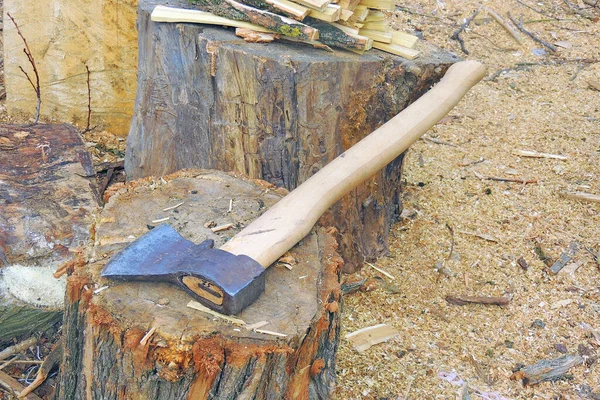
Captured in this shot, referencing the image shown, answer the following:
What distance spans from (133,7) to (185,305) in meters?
3.12

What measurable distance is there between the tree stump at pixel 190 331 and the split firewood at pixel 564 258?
1880 millimetres

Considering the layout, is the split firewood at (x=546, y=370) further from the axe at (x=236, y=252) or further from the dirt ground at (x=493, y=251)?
the axe at (x=236, y=252)

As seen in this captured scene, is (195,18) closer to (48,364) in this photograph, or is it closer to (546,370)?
(48,364)

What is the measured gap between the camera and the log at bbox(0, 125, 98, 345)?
2855 mm

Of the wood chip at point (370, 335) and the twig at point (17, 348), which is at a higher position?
the wood chip at point (370, 335)

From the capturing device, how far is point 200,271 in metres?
1.97

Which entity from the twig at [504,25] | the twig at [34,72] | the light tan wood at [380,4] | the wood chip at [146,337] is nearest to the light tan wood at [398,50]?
the light tan wood at [380,4]

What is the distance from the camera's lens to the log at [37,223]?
2.86 metres

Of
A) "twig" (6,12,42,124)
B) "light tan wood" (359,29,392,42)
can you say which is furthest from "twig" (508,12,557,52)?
"twig" (6,12,42,124)

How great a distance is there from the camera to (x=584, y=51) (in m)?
6.62

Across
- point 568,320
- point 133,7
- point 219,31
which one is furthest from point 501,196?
point 133,7

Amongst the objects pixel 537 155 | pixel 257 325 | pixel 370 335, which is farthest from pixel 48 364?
pixel 537 155

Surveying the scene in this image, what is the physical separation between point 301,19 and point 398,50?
0.58 meters

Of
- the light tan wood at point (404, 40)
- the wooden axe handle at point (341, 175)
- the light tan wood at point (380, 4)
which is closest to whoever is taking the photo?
the wooden axe handle at point (341, 175)
